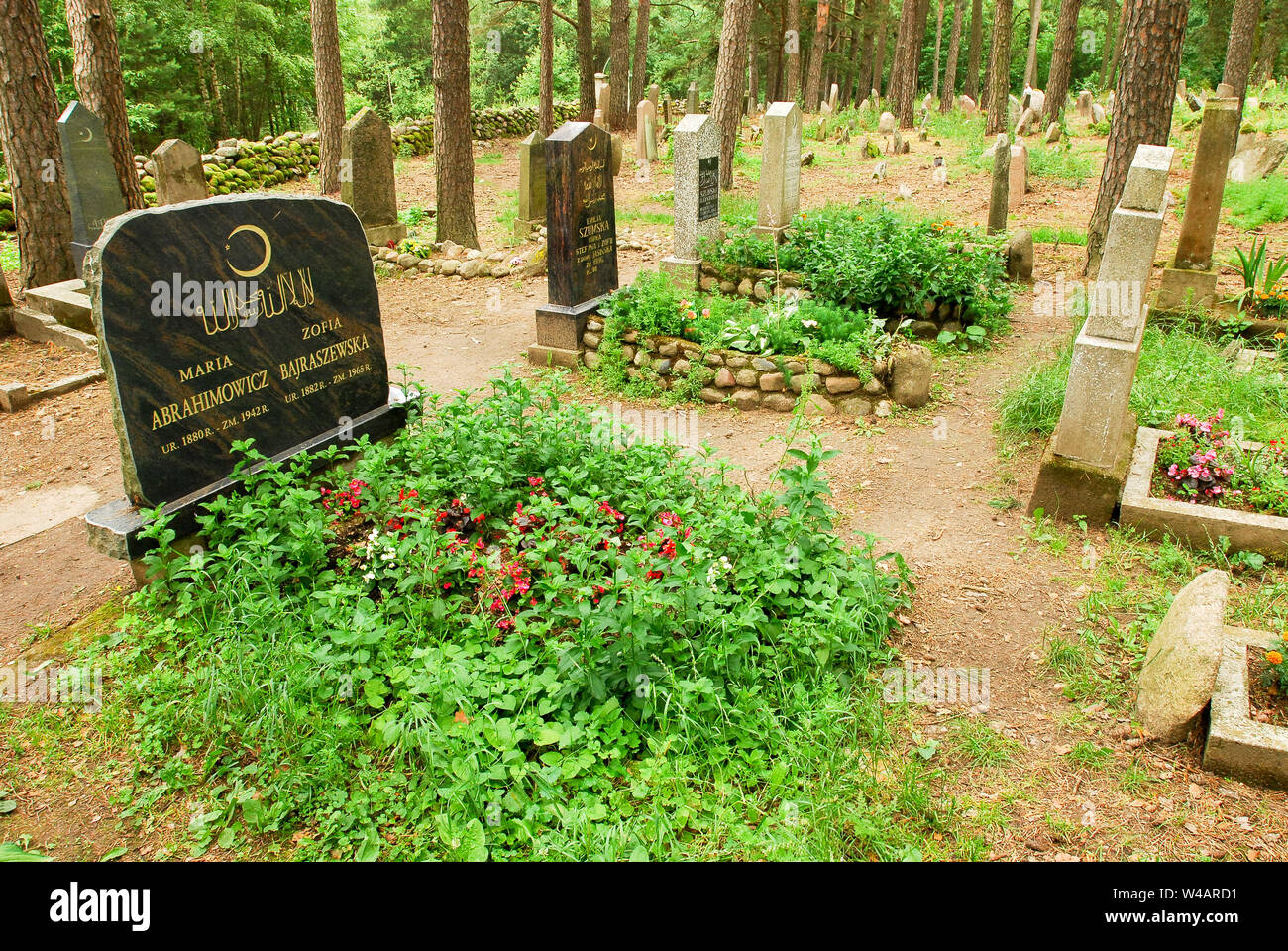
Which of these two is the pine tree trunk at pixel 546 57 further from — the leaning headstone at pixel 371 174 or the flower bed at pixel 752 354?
the flower bed at pixel 752 354

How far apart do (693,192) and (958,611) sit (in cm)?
581

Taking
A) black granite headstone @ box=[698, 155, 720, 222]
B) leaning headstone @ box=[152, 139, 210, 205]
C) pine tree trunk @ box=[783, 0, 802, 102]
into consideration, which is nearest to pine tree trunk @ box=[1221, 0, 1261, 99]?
pine tree trunk @ box=[783, 0, 802, 102]

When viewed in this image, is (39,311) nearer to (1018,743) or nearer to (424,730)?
(424,730)

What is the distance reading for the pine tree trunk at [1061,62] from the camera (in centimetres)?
1792

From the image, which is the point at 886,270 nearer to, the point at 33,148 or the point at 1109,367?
the point at 1109,367

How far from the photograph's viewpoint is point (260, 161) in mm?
16656

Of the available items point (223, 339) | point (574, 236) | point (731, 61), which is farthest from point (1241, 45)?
point (223, 339)

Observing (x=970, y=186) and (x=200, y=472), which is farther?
(x=970, y=186)

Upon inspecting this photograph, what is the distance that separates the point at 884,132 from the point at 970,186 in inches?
299

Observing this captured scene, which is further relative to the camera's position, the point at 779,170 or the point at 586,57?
the point at 586,57

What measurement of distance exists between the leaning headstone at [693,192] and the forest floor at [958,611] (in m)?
1.90

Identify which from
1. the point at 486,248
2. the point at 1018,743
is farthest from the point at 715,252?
the point at 1018,743

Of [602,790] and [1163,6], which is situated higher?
[1163,6]

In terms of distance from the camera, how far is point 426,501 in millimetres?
4516
